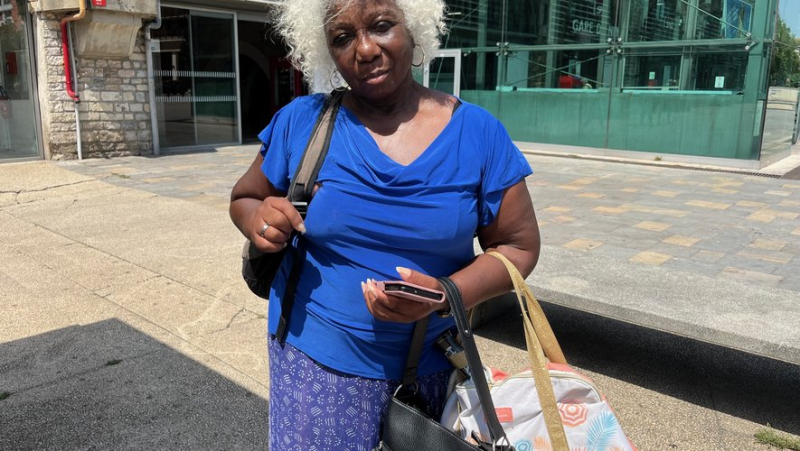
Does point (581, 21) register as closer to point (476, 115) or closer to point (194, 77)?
point (194, 77)

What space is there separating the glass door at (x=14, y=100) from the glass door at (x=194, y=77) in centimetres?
223

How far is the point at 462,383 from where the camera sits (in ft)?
4.99

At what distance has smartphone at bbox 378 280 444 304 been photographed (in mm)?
1277

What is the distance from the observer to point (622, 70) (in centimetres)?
1268

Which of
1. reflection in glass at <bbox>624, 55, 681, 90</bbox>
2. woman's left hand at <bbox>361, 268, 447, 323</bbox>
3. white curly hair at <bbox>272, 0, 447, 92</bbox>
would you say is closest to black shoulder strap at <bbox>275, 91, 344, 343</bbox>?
white curly hair at <bbox>272, 0, 447, 92</bbox>

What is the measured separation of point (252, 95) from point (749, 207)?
14290mm

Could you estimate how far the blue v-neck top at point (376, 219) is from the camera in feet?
4.79

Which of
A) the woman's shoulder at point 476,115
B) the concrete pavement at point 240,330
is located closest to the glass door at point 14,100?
the concrete pavement at point 240,330

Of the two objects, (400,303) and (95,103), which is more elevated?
(400,303)

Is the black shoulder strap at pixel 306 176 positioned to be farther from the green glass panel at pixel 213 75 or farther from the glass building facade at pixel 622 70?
the green glass panel at pixel 213 75

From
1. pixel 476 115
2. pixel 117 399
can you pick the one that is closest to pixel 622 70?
pixel 117 399

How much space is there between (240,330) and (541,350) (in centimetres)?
309

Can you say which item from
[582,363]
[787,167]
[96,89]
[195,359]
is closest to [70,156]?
[96,89]

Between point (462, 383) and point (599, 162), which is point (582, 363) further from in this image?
point (599, 162)
